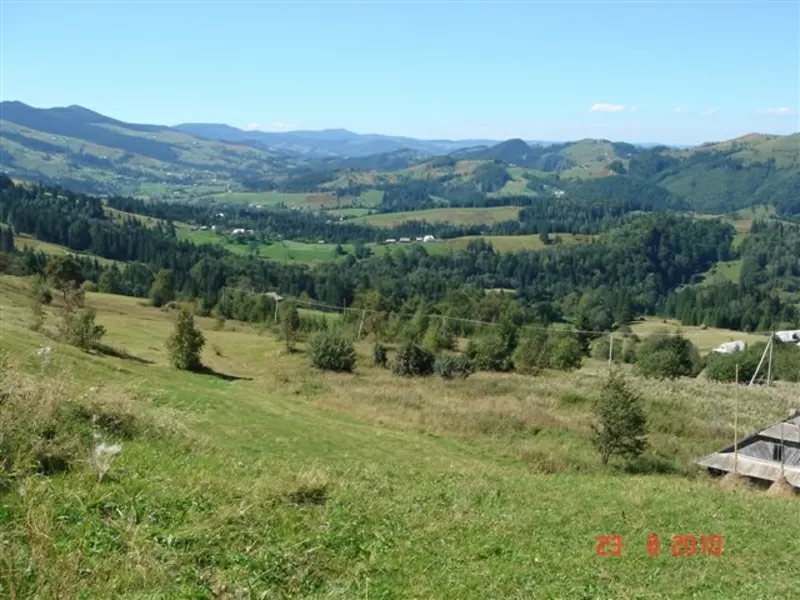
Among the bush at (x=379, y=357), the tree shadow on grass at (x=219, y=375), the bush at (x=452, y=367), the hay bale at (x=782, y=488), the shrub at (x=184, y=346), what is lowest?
the bush at (x=379, y=357)

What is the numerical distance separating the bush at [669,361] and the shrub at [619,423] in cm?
3798

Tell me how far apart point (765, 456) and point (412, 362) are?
27824mm

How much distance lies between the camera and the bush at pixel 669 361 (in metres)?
63.9

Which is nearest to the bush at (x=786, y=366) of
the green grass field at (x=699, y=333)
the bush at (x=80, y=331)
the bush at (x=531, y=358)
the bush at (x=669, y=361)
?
the bush at (x=669, y=361)

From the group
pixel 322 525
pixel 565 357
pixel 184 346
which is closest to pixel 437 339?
pixel 565 357

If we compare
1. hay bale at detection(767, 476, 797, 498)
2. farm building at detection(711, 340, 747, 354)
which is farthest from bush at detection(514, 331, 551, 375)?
farm building at detection(711, 340, 747, 354)

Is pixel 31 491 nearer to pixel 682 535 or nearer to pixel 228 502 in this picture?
pixel 228 502

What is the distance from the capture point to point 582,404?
3988 centimetres

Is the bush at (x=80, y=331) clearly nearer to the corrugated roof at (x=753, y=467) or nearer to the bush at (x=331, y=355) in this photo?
the bush at (x=331, y=355)

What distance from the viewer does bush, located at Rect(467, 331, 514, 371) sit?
6025 centimetres

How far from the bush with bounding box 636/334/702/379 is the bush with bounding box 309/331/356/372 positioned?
29.3 meters

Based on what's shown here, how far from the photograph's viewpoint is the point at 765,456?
81.4 feet

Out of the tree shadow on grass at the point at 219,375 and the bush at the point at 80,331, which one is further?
the tree shadow on grass at the point at 219,375

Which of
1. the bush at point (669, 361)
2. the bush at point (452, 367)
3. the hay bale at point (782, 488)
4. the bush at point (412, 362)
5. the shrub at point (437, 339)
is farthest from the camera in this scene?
the shrub at point (437, 339)
